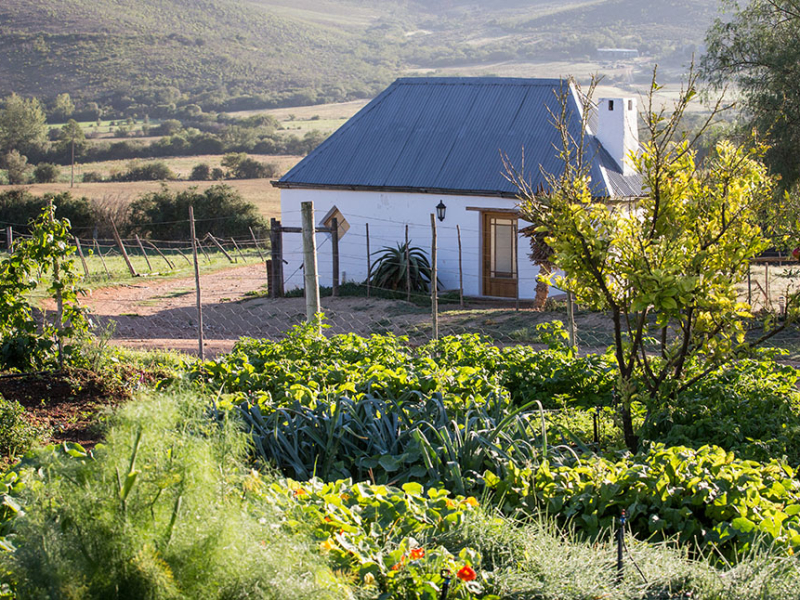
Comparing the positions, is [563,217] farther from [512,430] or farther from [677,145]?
[512,430]

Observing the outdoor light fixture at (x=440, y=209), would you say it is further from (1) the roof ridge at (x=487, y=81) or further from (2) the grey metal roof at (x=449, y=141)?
(1) the roof ridge at (x=487, y=81)

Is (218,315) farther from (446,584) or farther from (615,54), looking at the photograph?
(615,54)

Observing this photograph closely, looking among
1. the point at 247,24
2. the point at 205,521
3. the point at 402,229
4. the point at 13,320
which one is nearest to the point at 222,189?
the point at 402,229

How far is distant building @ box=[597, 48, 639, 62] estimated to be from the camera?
388 feet

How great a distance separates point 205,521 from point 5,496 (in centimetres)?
136

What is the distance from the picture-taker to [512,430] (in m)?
4.92

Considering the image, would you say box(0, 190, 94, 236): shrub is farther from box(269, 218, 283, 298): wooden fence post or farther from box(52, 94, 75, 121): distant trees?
box(52, 94, 75, 121): distant trees

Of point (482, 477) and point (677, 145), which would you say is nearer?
point (482, 477)

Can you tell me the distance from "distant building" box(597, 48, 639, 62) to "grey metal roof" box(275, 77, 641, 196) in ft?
344

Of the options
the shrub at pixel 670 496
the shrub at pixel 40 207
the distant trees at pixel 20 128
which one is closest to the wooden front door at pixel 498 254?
the shrub at pixel 670 496

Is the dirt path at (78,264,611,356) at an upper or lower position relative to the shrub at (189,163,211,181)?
lower

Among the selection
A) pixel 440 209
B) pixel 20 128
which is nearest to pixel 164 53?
pixel 20 128

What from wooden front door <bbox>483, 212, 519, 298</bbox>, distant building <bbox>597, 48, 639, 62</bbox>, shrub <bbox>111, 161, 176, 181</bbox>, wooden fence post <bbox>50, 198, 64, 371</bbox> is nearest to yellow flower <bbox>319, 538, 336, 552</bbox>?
wooden fence post <bbox>50, 198, 64, 371</bbox>

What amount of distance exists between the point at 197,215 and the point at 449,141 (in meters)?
15.8
